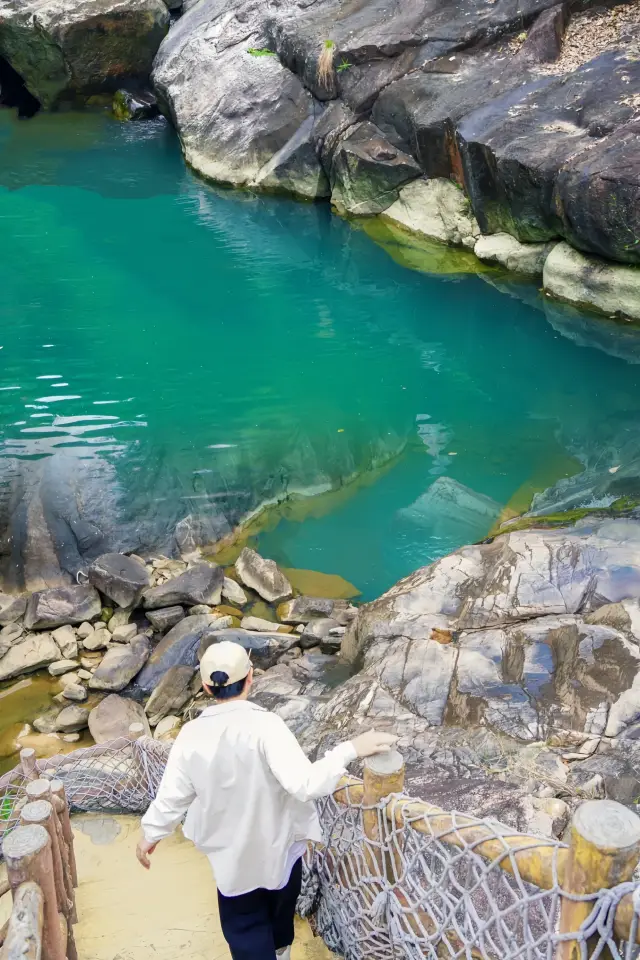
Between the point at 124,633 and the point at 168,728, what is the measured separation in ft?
4.25

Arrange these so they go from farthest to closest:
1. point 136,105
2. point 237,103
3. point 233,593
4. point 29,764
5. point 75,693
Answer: point 136,105 < point 237,103 < point 233,593 < point 75,693 < point 29,764

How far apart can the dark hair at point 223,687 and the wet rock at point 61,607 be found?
16.9ft

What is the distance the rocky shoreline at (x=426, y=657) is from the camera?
421 cm

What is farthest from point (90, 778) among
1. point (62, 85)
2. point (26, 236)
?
point (62, 85)

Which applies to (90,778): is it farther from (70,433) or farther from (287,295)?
(287,295)

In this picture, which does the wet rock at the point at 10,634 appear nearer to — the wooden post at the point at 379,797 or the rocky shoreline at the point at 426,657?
the rocky shoreline at the point at 426,657

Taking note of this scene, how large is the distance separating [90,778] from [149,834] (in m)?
1.95

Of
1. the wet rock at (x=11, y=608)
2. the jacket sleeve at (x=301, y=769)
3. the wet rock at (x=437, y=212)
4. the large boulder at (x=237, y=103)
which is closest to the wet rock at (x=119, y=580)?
the wet rock at (x=11, y=608)

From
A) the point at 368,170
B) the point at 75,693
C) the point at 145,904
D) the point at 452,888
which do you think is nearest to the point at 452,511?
the point at 75,693

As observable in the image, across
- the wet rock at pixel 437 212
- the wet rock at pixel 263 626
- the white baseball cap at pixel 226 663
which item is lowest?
the wet rock at pixel 263 626

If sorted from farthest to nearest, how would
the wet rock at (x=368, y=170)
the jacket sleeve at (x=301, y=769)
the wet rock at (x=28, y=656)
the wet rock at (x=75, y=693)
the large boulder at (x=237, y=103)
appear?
the large boulder at (x=237, y=103) → the wet rock at (x=368, y=170) → the wet rock at (x=28, y=656) → the wet rock at (x=75, y=693) → the jacket sleeve at (x=301, y=769)

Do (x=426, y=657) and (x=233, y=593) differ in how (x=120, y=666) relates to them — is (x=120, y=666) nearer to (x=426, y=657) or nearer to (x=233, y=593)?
(x=233, y=593)

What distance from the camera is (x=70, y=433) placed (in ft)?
31.1

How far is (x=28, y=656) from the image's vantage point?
23.3 feet
